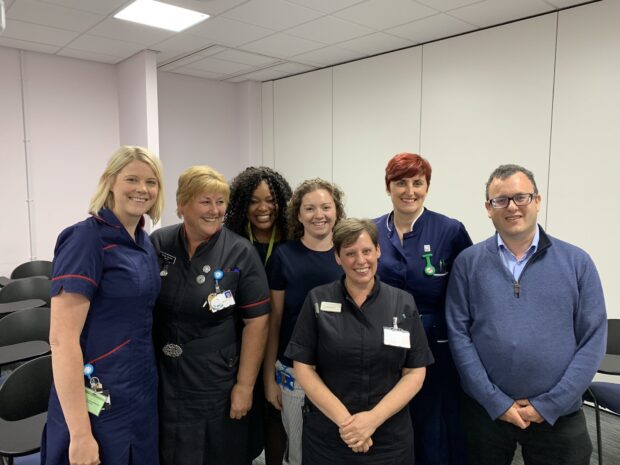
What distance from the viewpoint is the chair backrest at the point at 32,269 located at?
4227 mm

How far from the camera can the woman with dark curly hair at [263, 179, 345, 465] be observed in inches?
74.2

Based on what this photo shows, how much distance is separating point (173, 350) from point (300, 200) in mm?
798

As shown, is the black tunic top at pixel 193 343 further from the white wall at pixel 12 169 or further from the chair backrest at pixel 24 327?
the white wall at pixel 12 169

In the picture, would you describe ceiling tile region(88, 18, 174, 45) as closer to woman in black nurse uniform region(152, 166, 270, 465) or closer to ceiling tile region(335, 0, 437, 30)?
ceiling tile region(335, 0, 437, 30)

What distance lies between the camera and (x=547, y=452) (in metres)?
1.64

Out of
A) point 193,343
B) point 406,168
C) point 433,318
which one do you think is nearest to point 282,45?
point 406,168

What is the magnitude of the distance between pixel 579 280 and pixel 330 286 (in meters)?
0.90

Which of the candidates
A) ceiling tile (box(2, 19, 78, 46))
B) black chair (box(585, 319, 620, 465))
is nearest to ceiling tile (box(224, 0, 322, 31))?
ceiling tile (box(2, 19, 78, 46))

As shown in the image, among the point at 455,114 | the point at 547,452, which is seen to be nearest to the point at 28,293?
the point at 547,452

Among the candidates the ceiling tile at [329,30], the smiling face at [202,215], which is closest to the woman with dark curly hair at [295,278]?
the smiling face at [202,215]

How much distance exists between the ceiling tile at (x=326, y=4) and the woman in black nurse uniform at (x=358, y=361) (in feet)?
7.23

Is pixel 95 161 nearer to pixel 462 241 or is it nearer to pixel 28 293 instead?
pixel 28 293

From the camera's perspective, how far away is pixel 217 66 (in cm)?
509

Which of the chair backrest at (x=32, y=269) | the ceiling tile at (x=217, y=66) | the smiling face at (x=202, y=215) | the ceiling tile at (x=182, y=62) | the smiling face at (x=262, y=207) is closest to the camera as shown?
the smiling face at (x=202, y=215)
